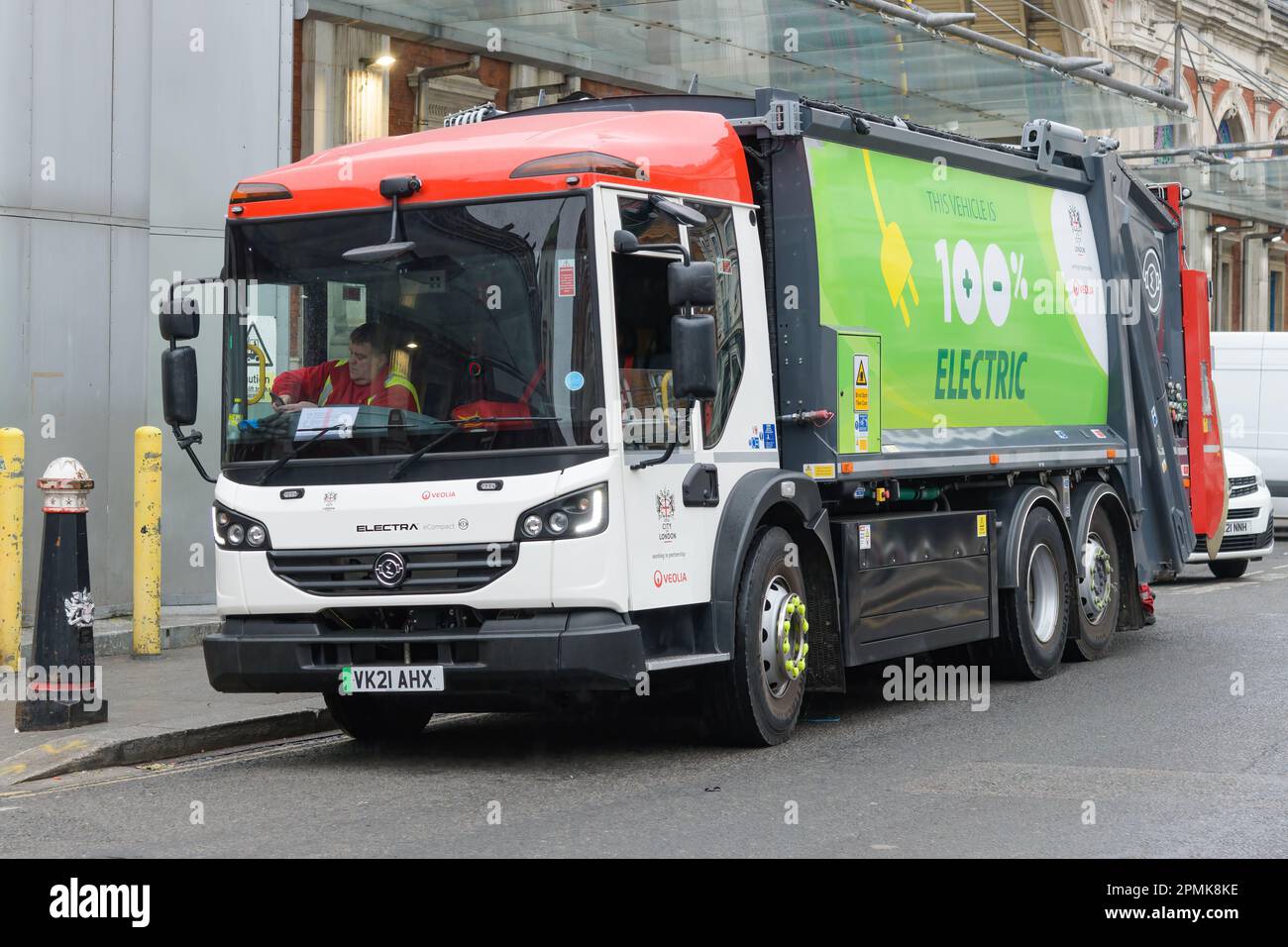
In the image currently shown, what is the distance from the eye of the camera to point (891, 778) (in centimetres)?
794

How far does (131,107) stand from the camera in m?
12.8

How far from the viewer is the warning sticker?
779cm

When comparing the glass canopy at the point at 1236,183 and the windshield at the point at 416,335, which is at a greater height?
the glass canopy at the point at 1236,183

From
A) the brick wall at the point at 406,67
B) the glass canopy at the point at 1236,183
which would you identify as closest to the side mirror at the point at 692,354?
the brick wall at the point at 406,67

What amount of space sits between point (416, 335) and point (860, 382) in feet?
8.35

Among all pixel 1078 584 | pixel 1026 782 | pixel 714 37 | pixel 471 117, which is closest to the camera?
pixel 1026 782

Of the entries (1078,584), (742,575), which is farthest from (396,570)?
(1078,584)

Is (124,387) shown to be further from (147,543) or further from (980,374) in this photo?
(980,374)

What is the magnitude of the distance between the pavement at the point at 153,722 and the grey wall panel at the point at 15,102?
2.93 meters

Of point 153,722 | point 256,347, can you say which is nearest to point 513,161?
point 256,347

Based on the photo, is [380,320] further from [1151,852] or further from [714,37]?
[714,37]

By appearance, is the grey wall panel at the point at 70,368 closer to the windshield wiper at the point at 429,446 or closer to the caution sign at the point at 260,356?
the caution sign at the point at 260,356

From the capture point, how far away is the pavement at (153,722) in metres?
8.29
